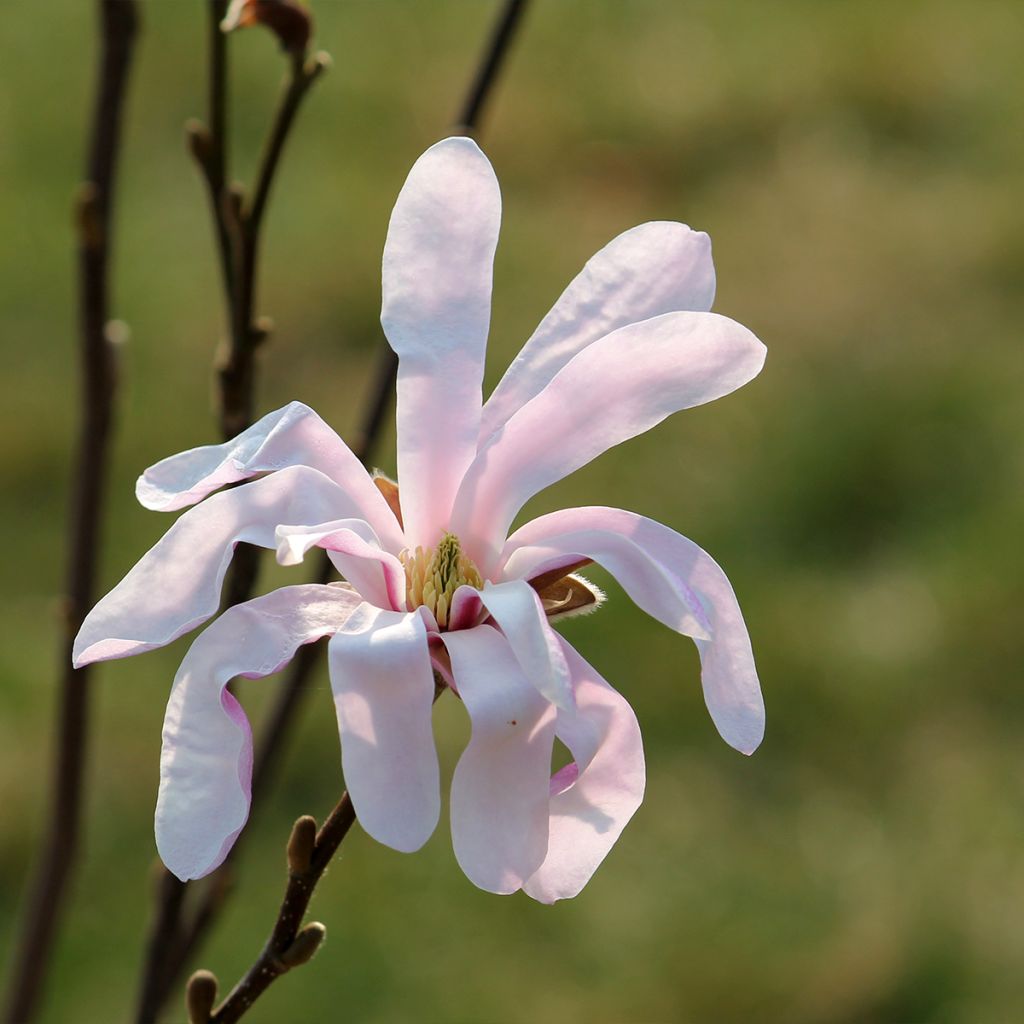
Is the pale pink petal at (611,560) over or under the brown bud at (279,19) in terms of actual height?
under

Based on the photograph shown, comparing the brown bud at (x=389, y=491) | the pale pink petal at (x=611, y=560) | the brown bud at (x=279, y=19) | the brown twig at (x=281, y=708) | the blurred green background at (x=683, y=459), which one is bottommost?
the blurred green background at (x=683, y=459)

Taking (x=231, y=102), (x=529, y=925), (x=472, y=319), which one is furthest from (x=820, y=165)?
(x=472, y=319)

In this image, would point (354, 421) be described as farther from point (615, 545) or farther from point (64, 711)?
point (615, 545)

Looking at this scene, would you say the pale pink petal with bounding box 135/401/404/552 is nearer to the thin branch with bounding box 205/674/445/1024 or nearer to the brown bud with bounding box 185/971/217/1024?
the thin branch with bounding box 205/674/445/1024

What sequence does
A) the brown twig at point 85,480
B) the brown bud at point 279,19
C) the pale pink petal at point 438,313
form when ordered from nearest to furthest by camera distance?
the pale pink petal at point 438,313
the brown bud at point 279,19
the brown twig at point 85,480

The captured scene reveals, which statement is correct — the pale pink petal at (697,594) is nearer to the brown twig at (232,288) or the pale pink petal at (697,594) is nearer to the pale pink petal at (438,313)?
the pale pink petal at (438,313)

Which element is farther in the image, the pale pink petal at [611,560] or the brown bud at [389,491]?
the brown bud at [389,491]

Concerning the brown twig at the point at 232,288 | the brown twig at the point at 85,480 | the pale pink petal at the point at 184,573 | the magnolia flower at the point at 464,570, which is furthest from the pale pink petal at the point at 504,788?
the brown twig at the point at 85,480

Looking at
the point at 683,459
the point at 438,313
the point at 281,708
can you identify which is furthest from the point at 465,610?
the point at 683,459
